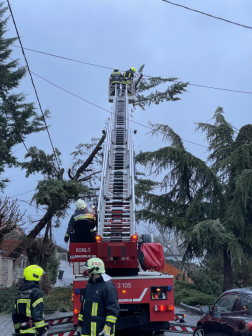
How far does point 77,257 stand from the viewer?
7.70 m

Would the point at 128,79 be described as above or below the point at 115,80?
above

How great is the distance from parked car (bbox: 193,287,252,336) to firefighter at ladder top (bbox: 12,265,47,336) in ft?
8.60

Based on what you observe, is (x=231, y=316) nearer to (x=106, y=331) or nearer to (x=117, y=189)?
(x=106, y=331)

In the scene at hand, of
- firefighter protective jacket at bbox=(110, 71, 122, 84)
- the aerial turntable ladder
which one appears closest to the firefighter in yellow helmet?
firefighter protective jacket at bbox=(110, 71, 122, 84)

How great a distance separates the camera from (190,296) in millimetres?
14422

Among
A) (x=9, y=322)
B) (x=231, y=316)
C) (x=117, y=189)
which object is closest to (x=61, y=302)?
(x=9, y=322)

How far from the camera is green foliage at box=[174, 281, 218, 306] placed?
13172 mm

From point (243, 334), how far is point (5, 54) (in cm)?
1613

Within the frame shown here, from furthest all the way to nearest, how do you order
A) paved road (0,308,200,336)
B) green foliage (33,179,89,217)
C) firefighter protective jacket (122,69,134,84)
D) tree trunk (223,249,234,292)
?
firefighter protective jacket (122,69,134,84) < tree trunk (223,249,234,292) < green foliage (33,179,89,217) < paved road (0,308,200,336)

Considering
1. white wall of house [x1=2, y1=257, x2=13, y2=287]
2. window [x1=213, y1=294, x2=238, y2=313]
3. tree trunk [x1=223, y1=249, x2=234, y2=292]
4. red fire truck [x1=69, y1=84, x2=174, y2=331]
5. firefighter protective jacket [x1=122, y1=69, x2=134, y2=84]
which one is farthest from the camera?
white wall of house [x1=2, y1=257, x2=13, y2=287]

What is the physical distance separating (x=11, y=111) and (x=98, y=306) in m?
14.4

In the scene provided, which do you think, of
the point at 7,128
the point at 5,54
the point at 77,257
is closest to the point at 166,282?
the point at 77,257

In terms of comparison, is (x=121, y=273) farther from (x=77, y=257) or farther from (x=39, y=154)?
(x=39, y=154)

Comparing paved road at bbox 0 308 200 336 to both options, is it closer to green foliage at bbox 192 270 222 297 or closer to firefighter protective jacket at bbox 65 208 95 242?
firefighter protective jacket at bbox 65 208 95 242
